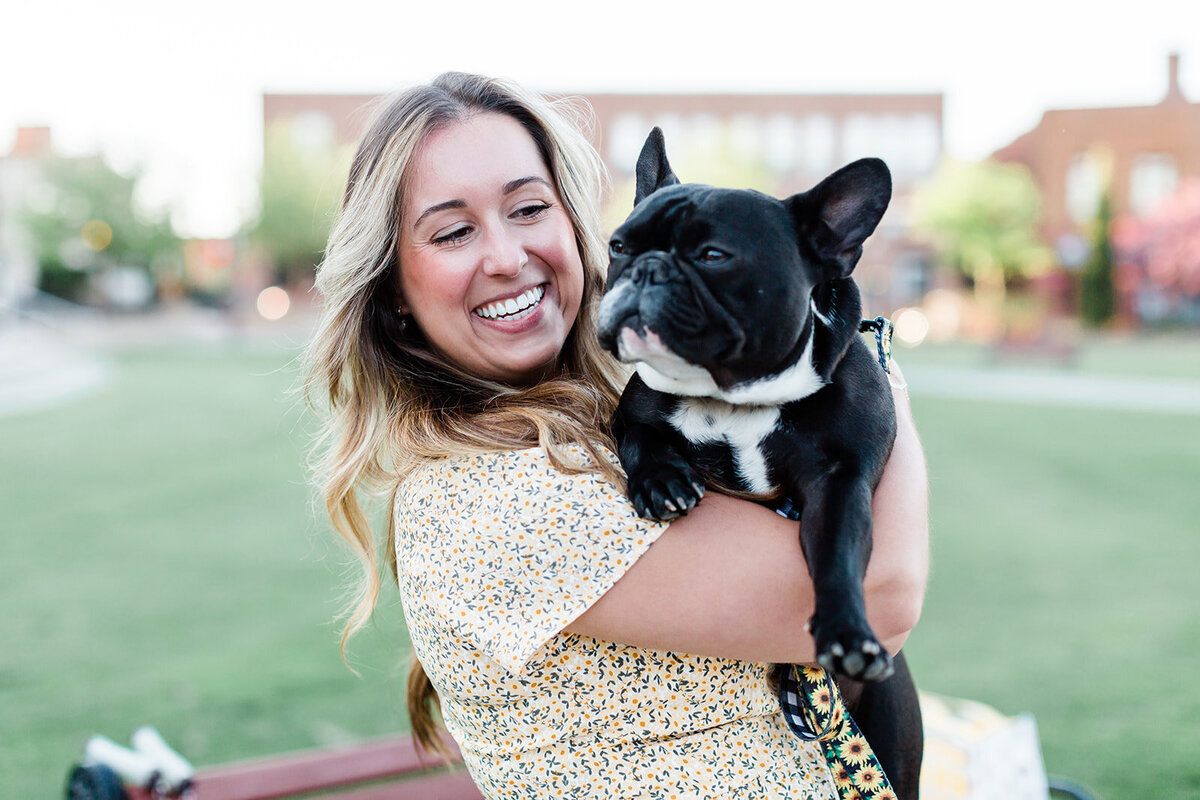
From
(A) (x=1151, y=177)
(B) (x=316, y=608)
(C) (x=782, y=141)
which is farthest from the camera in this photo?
(C) (x=782, y=141)

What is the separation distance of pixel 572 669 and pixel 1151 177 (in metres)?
42.8

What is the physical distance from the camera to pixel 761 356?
1.67 m

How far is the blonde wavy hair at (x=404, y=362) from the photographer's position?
81.7 inches

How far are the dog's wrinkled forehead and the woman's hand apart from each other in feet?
1.63

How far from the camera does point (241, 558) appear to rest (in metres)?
6.91

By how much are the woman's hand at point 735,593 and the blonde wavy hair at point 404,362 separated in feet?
1.11

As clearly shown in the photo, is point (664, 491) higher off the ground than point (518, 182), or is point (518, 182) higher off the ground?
point (518, 182)

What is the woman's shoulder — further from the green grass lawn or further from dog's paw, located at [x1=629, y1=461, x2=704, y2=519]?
the green grass lawn

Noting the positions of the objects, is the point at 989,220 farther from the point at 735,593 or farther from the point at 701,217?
the point at 735,593

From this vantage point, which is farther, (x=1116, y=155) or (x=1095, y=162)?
(x=1116, y=155)

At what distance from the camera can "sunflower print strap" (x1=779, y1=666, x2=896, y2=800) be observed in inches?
69.8

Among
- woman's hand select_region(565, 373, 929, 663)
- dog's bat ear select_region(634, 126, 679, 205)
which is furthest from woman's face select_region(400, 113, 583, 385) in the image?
woman's hand select_region(565, 373, 929, 663)

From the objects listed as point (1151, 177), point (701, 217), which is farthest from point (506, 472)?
point (1151, 177)

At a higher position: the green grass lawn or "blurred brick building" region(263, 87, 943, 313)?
"blurred brick building" region(263, 87, 943, 313)
